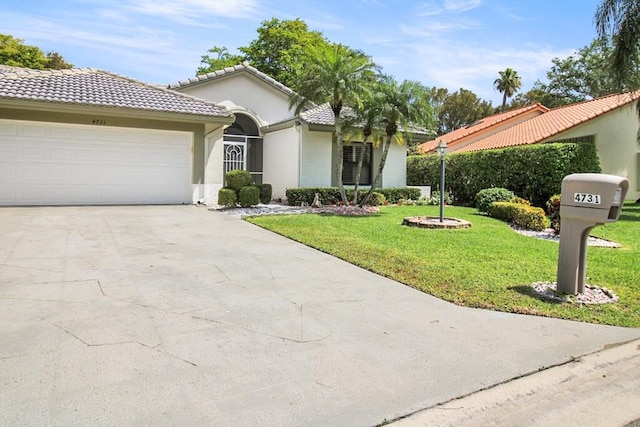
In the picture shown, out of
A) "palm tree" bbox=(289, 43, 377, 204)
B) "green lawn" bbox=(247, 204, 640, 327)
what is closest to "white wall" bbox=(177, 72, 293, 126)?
"palm tree" bbox=(289, 43, 377, 204)

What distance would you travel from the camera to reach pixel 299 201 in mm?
16875

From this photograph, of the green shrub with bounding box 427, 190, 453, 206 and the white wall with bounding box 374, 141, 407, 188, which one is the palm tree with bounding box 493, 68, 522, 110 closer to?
the green shrub with bounding box 427, 190, 453, 206

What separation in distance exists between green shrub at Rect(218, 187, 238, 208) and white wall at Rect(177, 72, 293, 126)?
6.20 m

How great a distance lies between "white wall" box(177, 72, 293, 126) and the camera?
18688 millimetres

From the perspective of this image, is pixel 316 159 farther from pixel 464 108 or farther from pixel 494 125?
pixel 464 108

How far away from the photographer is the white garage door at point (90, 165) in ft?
41.3

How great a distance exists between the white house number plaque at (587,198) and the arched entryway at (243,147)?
50.1ft

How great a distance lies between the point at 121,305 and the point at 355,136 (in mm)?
12775

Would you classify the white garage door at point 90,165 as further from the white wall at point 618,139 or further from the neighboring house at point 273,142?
the white wall at point 618,139

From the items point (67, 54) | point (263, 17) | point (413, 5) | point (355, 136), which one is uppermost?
point (263, 17)

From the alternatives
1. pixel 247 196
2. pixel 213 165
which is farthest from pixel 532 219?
pixel 213 165

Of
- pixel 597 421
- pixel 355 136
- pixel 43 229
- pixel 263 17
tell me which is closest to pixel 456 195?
pixel 355 136

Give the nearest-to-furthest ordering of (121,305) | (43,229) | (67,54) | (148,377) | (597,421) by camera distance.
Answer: (597,421), (148,377), (121,305), (43,229), (67,54)

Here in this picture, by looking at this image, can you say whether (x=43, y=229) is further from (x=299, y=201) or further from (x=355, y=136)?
(x=355, y=136)
